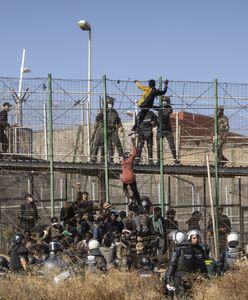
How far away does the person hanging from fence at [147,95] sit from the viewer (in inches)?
816

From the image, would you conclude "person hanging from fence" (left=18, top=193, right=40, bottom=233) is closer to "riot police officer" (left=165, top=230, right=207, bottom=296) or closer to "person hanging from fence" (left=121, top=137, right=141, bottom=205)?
"person hanging from fence" (left=121, top=137, right=141, bottom=205)

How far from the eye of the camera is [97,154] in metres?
21.5

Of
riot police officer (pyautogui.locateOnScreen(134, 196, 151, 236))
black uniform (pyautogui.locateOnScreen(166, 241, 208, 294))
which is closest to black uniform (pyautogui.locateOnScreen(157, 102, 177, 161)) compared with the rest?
riot police officer (pyautogui.locateOnScreen(134, 196, 151, 236))

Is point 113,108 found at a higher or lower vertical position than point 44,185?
higher

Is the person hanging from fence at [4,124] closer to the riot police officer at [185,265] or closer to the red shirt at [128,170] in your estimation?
the red shirt at [128,170]

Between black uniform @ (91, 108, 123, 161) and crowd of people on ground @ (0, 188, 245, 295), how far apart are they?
134cm

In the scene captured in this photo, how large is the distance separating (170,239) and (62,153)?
395cm

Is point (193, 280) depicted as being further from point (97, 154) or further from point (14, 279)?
point (97, 154)

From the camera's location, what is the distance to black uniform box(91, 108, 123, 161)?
832 inches

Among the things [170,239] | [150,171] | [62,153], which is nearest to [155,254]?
[170,239]

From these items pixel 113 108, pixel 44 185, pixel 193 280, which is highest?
pixel 113 108

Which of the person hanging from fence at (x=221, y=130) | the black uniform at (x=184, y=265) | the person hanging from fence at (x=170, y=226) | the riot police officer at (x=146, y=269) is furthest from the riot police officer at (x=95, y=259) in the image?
the person hanging from fence at (x=221, y=130)

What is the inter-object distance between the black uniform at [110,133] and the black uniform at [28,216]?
1986mm

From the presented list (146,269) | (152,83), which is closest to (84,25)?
(152,83)
